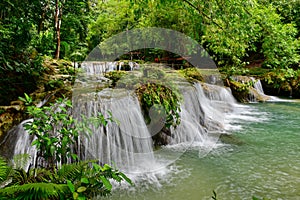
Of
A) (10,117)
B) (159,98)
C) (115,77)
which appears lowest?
(10,117)

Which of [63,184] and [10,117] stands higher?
[10,117]

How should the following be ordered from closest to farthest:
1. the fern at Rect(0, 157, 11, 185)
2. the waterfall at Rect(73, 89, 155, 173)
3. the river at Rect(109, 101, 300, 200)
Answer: the fern at Rect(0, 157, 11, 185), the river at Rect(109, 101, 300, 200), the waterfall at Rect(73, 89, 155, 173)

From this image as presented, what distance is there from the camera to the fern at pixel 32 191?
1.58 metres

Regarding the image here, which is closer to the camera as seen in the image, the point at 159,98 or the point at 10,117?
the point at 10,117

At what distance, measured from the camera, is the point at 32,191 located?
1.66 metres

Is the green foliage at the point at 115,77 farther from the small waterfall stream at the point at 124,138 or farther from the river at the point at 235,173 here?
the river at the point at 235,173

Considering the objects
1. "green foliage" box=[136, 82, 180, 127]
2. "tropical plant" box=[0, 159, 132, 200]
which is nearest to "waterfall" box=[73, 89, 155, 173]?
"green foliage" box=[136, 82, 180, 127]

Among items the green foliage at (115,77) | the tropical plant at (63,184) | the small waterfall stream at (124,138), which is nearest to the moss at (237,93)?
the small waterfall stream at (124,138)

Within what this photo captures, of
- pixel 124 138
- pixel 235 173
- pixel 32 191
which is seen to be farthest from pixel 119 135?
pixel 32 191

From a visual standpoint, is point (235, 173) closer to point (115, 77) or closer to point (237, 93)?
point (115, 77)

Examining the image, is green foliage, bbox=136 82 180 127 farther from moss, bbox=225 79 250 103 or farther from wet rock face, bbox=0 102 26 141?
moss, bbox=225 79 250 103

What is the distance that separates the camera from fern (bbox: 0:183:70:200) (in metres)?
1.58

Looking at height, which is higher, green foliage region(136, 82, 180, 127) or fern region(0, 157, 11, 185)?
green foliage region(136, 82, 180, 127)

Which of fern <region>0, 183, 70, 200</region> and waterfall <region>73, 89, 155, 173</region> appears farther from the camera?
waterfall <region>73, 89, 155, 173</region>
